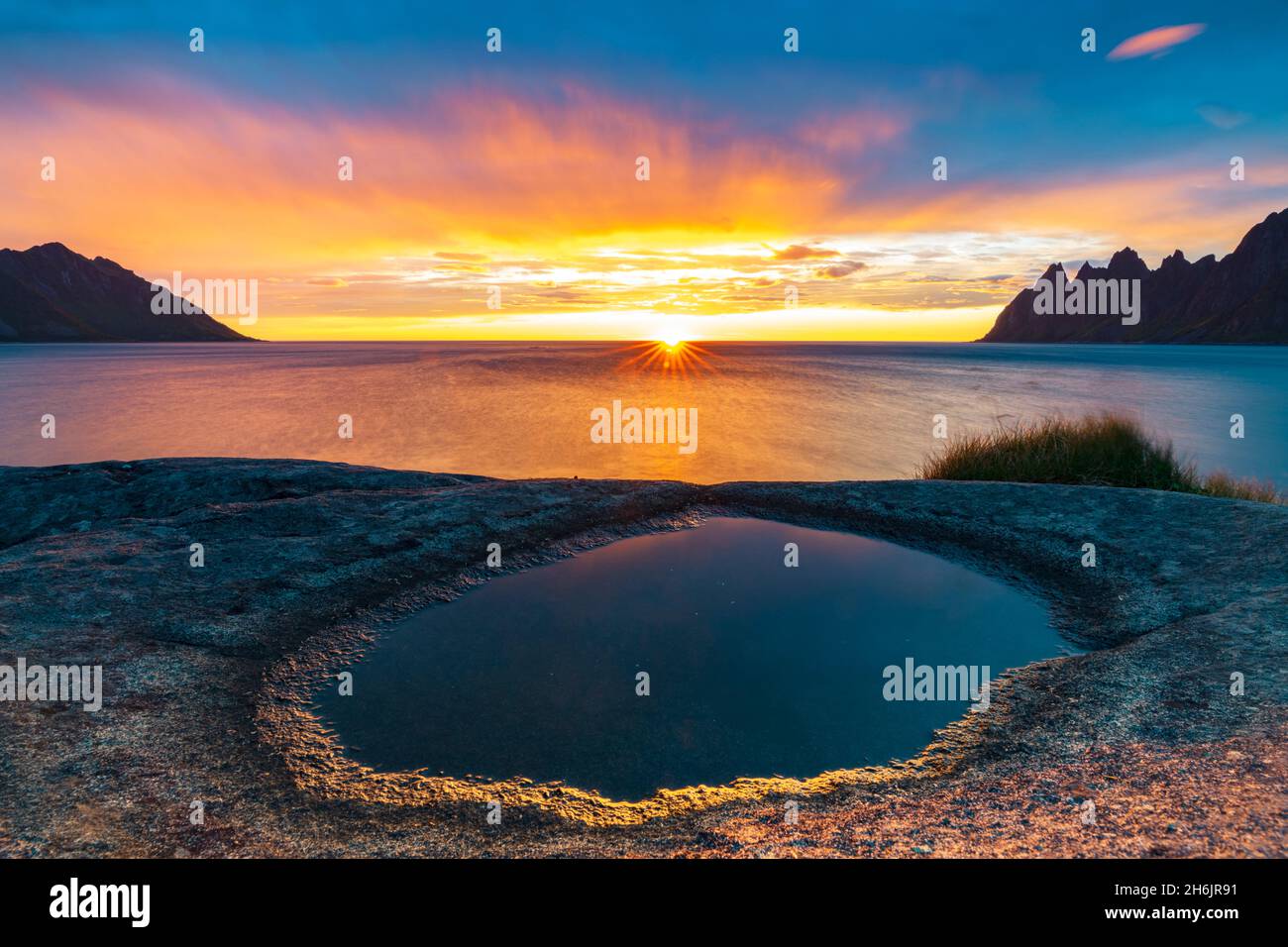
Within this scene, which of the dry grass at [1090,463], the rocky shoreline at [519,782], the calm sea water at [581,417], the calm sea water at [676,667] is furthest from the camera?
the calm sea water at [581,417]

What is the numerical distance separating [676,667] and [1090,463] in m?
13.5

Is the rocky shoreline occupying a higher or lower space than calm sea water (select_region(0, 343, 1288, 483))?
lower

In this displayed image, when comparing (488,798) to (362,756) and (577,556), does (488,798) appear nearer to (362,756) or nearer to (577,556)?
(362,756)

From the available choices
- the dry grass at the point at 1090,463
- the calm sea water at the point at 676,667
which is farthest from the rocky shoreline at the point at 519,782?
the dry grass at the point at 1090,463

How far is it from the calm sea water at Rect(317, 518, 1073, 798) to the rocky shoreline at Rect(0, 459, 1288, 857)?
29cm


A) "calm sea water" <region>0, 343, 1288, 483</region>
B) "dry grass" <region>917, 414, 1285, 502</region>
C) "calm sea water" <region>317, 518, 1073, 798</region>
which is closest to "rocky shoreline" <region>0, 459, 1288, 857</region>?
"calm sea water" <region>317, 518, 1073, 798</region>

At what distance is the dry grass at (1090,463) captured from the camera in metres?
14.3

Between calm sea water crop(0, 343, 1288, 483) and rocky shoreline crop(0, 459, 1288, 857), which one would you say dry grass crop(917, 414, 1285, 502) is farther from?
calm sea water crop(0, 343, 1288, 483)

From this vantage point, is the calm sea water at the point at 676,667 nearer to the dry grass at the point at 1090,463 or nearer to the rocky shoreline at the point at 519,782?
the rocky shoreline at the point at 519,782

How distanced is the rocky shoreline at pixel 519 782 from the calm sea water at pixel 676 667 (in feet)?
0.95

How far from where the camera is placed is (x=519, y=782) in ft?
15.3

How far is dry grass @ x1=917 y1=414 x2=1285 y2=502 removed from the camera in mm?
14297

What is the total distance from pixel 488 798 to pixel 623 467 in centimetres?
2195

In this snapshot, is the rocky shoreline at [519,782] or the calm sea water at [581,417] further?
the calm sea water at [581,417]
